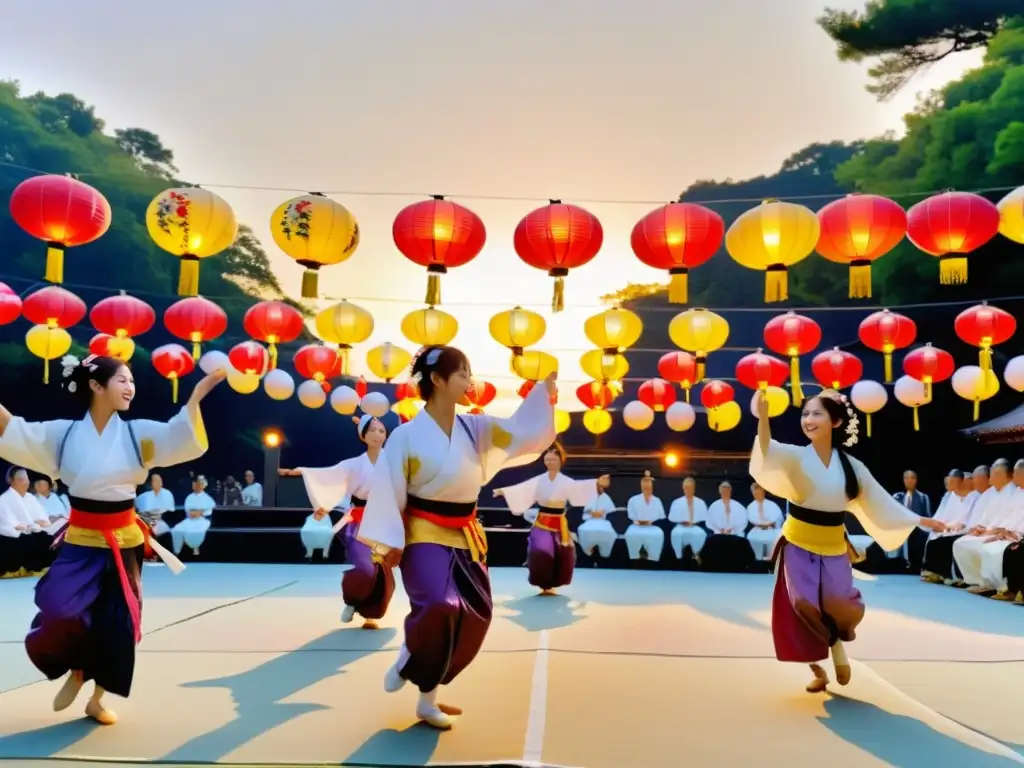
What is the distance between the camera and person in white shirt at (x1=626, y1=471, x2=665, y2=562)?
46.2 ft

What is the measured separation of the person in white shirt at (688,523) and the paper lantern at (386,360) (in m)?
5.20

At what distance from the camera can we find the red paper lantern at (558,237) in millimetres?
7730

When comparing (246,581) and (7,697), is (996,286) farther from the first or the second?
(7,697)

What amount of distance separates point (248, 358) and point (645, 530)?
23.1 feet

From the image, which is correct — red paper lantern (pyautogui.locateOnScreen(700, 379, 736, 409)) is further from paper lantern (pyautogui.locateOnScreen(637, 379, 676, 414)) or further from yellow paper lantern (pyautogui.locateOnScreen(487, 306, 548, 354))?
yellow paper lantern (pyautogui.locateOnScreen(487, 306, 548, 354))

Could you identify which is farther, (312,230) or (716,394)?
(716,394)

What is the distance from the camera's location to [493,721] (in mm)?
4164

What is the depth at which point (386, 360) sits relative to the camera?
41.4 feet

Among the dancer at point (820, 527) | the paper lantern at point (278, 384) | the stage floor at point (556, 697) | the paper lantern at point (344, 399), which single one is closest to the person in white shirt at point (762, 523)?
the stage floor at point (556, 697)

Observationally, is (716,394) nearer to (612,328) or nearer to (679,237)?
(612,328)

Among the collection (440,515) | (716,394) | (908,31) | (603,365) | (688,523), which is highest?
(908,31)

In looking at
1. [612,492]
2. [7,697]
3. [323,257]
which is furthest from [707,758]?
[612,492]

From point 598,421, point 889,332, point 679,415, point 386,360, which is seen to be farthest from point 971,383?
point 386,360

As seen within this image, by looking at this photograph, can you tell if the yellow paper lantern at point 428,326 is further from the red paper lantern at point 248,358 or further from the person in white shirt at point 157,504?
the person in white shirt at point 157,504
